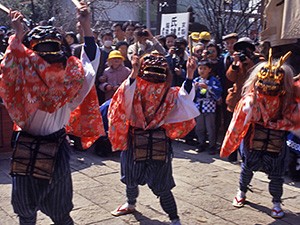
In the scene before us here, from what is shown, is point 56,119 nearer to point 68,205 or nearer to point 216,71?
point 68,205

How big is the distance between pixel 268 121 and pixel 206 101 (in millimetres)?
2581

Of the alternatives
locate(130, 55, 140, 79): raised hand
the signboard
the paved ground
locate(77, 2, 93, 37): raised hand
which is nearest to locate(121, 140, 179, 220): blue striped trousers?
the paved ground

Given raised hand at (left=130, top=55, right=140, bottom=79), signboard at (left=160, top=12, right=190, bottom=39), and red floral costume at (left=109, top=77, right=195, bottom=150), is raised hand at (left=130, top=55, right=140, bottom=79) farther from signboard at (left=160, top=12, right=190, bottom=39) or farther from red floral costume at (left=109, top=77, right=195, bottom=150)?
signboard at (left=160, top=12, right=190, bottom=39)

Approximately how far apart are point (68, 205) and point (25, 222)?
0.32 meters

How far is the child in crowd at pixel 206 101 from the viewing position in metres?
6.74

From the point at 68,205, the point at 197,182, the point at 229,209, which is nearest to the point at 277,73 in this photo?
the point at 229,209

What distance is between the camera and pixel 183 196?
4996 millimetres

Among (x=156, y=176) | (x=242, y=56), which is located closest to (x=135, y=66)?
(x=156, y=176)

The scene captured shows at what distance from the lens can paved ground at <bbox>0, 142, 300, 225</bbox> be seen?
4348 millimetres

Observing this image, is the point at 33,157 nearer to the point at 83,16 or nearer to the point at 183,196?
the point at 83,16

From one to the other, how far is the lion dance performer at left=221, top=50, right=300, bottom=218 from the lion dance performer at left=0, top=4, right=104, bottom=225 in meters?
1.67

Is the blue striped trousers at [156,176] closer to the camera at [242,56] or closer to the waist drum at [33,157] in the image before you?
the waist drum at [33,157]

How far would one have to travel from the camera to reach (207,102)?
6.86m

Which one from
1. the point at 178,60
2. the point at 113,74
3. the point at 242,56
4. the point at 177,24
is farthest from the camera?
the point at 177,24
